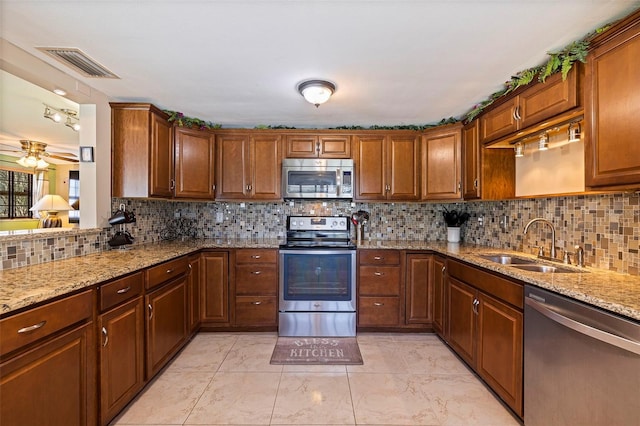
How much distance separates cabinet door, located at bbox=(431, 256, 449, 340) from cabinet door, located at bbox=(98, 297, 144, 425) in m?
2.54

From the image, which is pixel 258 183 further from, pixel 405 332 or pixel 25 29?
pixel 405 332

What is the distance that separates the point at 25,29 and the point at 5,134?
348cm

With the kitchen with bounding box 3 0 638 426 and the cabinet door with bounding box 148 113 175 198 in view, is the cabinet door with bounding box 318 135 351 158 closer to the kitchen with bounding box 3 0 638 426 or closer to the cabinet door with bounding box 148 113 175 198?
the kitchen with bounding box 3 0 638 426

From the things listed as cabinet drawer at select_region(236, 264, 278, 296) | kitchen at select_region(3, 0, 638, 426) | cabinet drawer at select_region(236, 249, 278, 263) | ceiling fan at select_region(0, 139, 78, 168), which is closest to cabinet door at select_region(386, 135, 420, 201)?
kitchen at select_region(3, 0, 638, 426)

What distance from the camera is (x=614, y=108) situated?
1446 mm

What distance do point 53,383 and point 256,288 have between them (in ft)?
6.00

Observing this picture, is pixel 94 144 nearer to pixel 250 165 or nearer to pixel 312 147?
pixel 250 165

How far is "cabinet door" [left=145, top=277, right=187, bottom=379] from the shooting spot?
2084mm

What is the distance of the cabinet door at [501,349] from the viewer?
1725 mm

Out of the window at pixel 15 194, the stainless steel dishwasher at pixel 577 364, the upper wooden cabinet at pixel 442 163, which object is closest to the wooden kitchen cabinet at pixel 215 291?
the upper wooden cabinet at pixel 442 163

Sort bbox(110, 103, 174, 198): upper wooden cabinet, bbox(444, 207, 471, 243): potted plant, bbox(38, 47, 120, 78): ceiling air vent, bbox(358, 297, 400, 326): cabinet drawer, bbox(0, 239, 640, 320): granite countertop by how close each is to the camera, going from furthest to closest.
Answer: bbox(444, 207, 471, 243): potted plant < bbox(358, 297, 400, 326): cabinet drawer < bbox(110, 103, 174, 198): upper wooden cabinet < bbox(38, 47, 120, 78): ceiling air vent < bbox(0, 239, 640, 320): granite countertop

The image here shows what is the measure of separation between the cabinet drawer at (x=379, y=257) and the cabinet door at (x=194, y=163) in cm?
182

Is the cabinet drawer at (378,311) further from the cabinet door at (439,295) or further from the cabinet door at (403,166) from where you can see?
the cabinet door at (403,166)

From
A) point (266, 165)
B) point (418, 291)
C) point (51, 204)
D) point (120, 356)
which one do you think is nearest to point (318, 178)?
point (266, 165)
